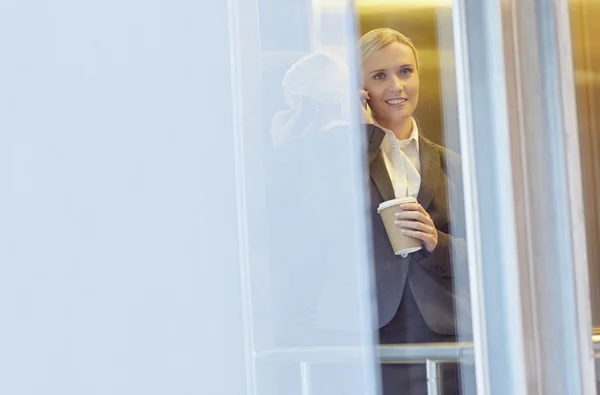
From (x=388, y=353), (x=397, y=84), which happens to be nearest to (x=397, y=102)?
(x=397, y=84)

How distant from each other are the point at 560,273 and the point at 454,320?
153 millimetres

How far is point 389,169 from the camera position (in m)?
1.19

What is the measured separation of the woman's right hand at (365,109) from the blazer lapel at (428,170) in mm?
88

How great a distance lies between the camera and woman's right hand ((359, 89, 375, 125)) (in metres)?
1.16

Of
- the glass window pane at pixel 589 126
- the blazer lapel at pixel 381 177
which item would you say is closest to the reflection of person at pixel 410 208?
the blazer lapel at pixel 381 177

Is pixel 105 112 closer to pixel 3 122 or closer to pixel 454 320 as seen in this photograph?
pixel 3 122

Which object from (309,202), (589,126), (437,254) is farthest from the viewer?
(589,126)

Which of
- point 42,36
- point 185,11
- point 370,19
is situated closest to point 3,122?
point 42,36

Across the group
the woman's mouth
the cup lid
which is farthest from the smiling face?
the cup lid

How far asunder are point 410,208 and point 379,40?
230 mm

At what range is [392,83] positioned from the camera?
3.97 feet

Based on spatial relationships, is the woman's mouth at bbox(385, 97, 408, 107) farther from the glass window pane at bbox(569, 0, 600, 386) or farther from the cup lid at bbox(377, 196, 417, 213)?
the glass window pane at bbox(569, 0, 600, 386)

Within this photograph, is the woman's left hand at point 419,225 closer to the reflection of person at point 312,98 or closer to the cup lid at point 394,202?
the cup lid at point 394,202

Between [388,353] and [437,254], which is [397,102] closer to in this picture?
[437,254]
